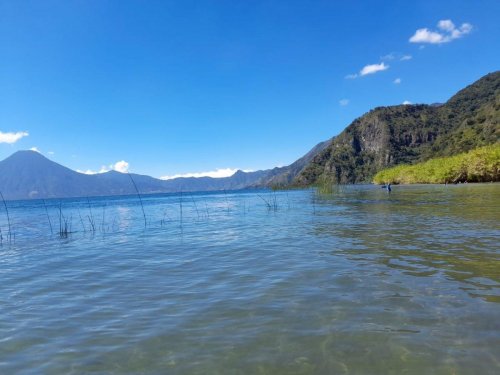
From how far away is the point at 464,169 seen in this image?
97.6 m

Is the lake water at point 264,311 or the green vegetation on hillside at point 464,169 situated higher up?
the green vegetation on hillside at point 464,169

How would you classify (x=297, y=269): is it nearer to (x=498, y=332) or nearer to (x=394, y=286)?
(x=394, y=286)

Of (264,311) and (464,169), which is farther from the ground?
(464,169)

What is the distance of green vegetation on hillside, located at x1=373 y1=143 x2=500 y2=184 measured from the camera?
88.9 metres

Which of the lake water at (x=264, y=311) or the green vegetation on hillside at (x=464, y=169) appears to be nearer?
the lake water at (x=264, y=311)

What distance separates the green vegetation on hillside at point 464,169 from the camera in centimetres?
8888

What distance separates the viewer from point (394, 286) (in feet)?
31.9

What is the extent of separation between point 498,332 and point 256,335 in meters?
4.42

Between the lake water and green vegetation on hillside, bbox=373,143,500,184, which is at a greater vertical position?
green vegetation on hillside, bbox=373,143,500,184

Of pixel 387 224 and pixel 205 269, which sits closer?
pixel 205 269

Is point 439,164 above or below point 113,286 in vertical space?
above

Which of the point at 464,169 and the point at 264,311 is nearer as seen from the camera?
the point at 264,311

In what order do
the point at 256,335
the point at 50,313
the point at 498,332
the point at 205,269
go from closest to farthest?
1. the point at 498,332
2. the point at 256,335
3. the point at 50,313
4. the point at 205,269

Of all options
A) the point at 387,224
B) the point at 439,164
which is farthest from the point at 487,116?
the point at 387,224
